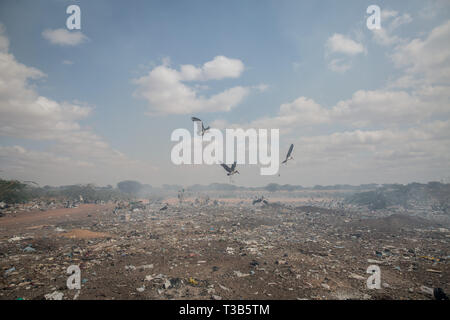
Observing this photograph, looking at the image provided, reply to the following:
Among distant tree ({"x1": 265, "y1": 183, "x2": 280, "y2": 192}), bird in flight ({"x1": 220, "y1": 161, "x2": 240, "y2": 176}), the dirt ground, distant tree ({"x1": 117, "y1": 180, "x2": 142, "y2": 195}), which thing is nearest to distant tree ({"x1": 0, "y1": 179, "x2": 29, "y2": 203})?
the dirt ground

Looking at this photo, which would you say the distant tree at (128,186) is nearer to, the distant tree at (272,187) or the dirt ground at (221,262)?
the distant tree at (272,187)

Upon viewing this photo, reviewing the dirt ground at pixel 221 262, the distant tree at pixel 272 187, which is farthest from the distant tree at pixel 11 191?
the distant tree at pixel 272 187

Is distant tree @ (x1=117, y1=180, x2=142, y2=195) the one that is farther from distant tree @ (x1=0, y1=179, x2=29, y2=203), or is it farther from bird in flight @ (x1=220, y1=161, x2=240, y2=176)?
bird in flight @ (x1=220, y1=161, x2=240, y2=176)

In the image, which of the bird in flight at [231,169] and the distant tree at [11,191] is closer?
the bird in flight at [231,169]

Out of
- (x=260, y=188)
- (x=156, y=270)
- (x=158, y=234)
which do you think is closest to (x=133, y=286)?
(x=156, y=270)

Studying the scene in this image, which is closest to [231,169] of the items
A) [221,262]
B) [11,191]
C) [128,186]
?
[221,262]

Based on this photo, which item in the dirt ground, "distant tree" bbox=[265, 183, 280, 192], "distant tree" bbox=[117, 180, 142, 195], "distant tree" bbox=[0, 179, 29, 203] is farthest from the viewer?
"distant tree" bbox=[265, 183, 280, 192]

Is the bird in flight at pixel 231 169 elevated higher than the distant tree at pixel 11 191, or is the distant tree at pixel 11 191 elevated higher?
the bird in flight at pixel 231 169
